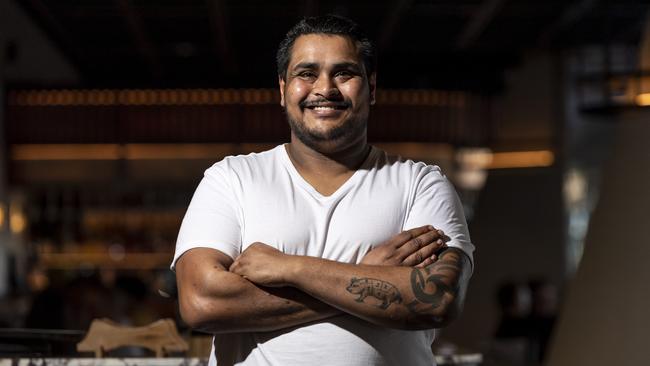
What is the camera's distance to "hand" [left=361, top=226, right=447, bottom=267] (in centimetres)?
200

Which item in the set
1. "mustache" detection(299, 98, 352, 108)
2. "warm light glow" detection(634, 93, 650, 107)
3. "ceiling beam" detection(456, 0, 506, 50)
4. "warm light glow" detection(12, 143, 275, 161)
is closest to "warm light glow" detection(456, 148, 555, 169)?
"ceiling beam" detection(456, 0, 506, 50)

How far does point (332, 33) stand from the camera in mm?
2111

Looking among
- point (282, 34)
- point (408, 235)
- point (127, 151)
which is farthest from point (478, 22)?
point (408, 235)

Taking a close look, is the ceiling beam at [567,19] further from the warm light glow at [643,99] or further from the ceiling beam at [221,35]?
the warm light glow at [643,99]

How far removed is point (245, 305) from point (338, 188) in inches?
11.6

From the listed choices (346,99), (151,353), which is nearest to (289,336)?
(346,99)

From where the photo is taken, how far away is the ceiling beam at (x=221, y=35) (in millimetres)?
7024

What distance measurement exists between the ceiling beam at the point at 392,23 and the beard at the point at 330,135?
509 cm

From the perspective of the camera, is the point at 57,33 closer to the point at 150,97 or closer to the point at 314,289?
the point at 150,97

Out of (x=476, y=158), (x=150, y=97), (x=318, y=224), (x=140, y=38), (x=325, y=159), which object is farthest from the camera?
(x=476, y=158)

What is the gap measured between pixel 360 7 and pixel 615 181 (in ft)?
10.6

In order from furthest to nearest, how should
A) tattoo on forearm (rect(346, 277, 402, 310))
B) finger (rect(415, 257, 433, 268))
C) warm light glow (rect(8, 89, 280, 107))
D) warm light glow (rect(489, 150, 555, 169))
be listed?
1. warm light glow (rect(489, 150, 555, 169))
2. warm light glow (rect(8, 89, 280, 107))
3. finger (rect(415, 257, 433, 268))
4. tattoo on forearm (rect(346, 277, 402, 310))

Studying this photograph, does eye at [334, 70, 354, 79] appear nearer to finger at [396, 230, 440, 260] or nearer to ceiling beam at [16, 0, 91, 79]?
finger at [396, 230, 440, 260]

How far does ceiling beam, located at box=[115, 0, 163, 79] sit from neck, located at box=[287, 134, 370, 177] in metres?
4.71
